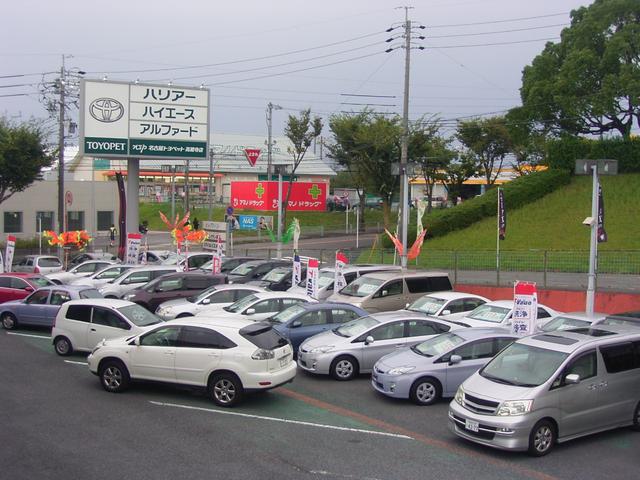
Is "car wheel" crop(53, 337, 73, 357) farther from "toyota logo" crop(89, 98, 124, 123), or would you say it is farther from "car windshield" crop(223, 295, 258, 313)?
"toyota logo" crop(89, 98, 124, 123)

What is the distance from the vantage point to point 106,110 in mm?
34719

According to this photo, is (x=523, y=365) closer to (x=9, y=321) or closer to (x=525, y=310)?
(x=525, y=310)

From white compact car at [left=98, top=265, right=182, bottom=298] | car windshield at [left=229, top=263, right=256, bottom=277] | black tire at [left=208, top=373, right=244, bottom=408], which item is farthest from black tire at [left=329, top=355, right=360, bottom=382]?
car windshield at [left=229, top=263, right=256, bottom=277]

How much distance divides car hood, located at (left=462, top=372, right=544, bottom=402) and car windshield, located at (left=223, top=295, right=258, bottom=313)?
9380mm

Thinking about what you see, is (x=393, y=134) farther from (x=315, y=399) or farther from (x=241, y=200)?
(x=315, y=399)

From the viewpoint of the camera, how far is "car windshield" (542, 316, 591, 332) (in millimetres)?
15570

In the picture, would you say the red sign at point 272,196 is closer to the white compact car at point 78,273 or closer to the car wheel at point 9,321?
the white compact car at point 78,273

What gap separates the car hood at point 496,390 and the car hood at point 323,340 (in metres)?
4.63

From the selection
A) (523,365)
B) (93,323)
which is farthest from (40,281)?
(523,365)

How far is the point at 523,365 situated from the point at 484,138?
5025 centimetres

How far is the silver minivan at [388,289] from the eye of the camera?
21.4 m

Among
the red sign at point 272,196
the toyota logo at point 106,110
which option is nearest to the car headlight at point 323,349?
the toyota logo at point 106,110

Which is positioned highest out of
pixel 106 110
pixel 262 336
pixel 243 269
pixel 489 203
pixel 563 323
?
pixel 106 110

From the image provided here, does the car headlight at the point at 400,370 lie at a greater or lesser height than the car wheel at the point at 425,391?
greater
